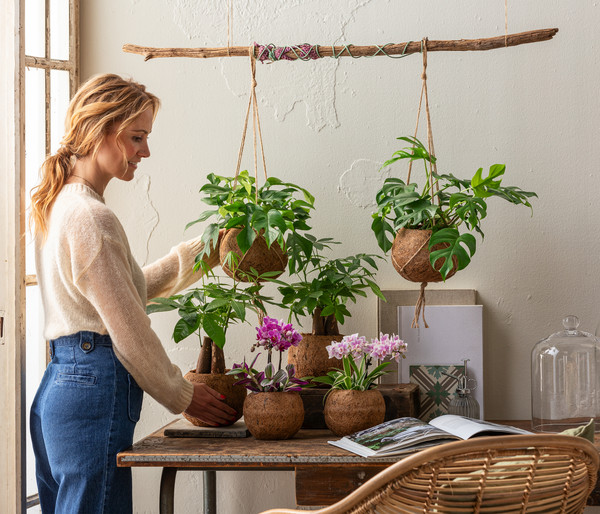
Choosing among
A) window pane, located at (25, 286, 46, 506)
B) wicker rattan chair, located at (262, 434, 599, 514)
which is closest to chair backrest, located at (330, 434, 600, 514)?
wicker rattan chair, located at (262, 434, 599, 514)

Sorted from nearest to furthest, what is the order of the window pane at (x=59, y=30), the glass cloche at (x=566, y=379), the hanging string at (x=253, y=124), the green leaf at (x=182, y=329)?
the green leaf at (x=182, y=329)
the hanging string at (x=253, y=124)
the glass cloche at (x=566, y=379)
the window pane at (x=59, y=30)

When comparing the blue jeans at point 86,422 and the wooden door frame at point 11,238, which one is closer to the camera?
the blue jeans at point 86,422

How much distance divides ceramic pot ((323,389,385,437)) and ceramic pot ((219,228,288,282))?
39 cm

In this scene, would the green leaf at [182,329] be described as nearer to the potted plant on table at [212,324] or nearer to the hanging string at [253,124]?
the potted plant on table at [212,324]

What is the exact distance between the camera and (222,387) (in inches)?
76.1

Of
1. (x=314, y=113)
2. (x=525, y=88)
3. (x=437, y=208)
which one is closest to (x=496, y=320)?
(x=437, y=208)

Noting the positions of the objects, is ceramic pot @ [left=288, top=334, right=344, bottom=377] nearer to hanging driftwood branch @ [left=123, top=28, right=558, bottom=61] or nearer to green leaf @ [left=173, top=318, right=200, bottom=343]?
green leaf @ [left=173, top=318, right=200, bottom=343]

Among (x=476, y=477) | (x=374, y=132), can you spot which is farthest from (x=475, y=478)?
(x=374, y=132)

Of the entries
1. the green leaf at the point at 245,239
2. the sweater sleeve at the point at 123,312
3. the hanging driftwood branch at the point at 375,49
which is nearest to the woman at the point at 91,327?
the sweater sleeve at the point at 123,312

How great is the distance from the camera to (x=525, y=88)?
2311 mm

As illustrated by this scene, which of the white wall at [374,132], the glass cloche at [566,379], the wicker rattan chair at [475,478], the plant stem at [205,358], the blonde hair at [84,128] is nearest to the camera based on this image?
the wicker rattan chair at [475,478]

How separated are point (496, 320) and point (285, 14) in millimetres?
1211

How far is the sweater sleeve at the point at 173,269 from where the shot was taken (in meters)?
2.16

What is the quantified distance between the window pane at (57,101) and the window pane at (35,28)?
85 mm
